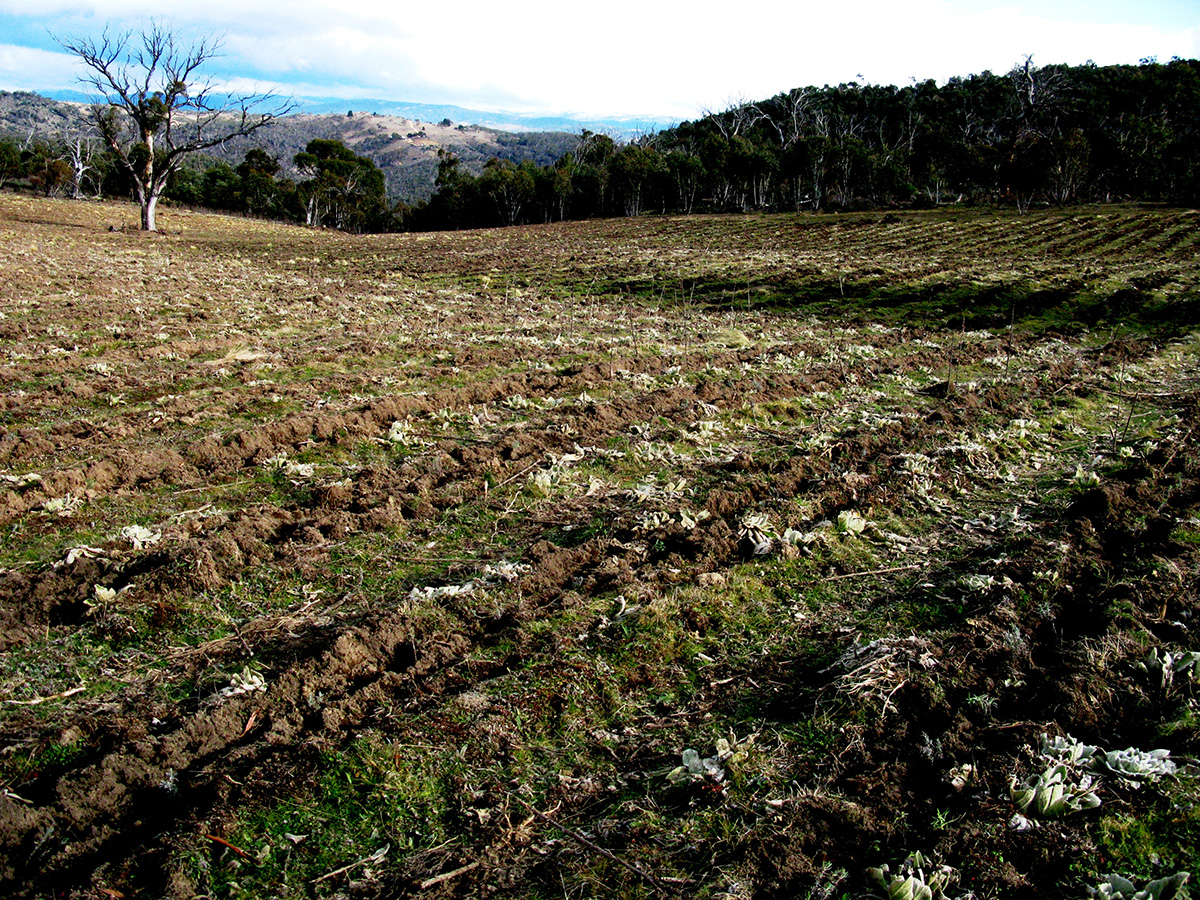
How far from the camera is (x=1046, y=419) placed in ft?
30.1

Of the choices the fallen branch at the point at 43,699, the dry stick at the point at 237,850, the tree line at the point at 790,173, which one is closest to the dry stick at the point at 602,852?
the dry stick at the point at 237,850

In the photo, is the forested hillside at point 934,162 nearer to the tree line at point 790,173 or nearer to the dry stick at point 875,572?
the tree line at point 790,173

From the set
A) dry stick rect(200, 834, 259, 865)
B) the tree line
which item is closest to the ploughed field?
dry stick rect(200, 834, 259, 865)

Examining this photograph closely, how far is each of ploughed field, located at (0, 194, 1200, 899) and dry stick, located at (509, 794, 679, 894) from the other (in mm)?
21

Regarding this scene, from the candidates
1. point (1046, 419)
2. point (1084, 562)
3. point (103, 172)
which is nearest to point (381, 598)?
point (1084, 562)

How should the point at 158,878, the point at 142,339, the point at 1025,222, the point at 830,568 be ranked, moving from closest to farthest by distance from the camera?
the point at 158,878, the point at 830,568, the point at 142,339, the point at 1025,222

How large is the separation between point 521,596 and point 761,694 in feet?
6.09

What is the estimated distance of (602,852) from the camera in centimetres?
295

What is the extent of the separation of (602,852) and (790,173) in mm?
77340

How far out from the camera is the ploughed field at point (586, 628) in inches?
117

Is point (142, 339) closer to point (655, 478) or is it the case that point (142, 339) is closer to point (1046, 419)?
point (655, 478)

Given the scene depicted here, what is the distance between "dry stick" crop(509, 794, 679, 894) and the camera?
2.82 meters

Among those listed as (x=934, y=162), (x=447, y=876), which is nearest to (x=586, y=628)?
(x=447, y=876)

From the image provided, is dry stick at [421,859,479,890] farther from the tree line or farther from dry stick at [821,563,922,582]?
the tree line
